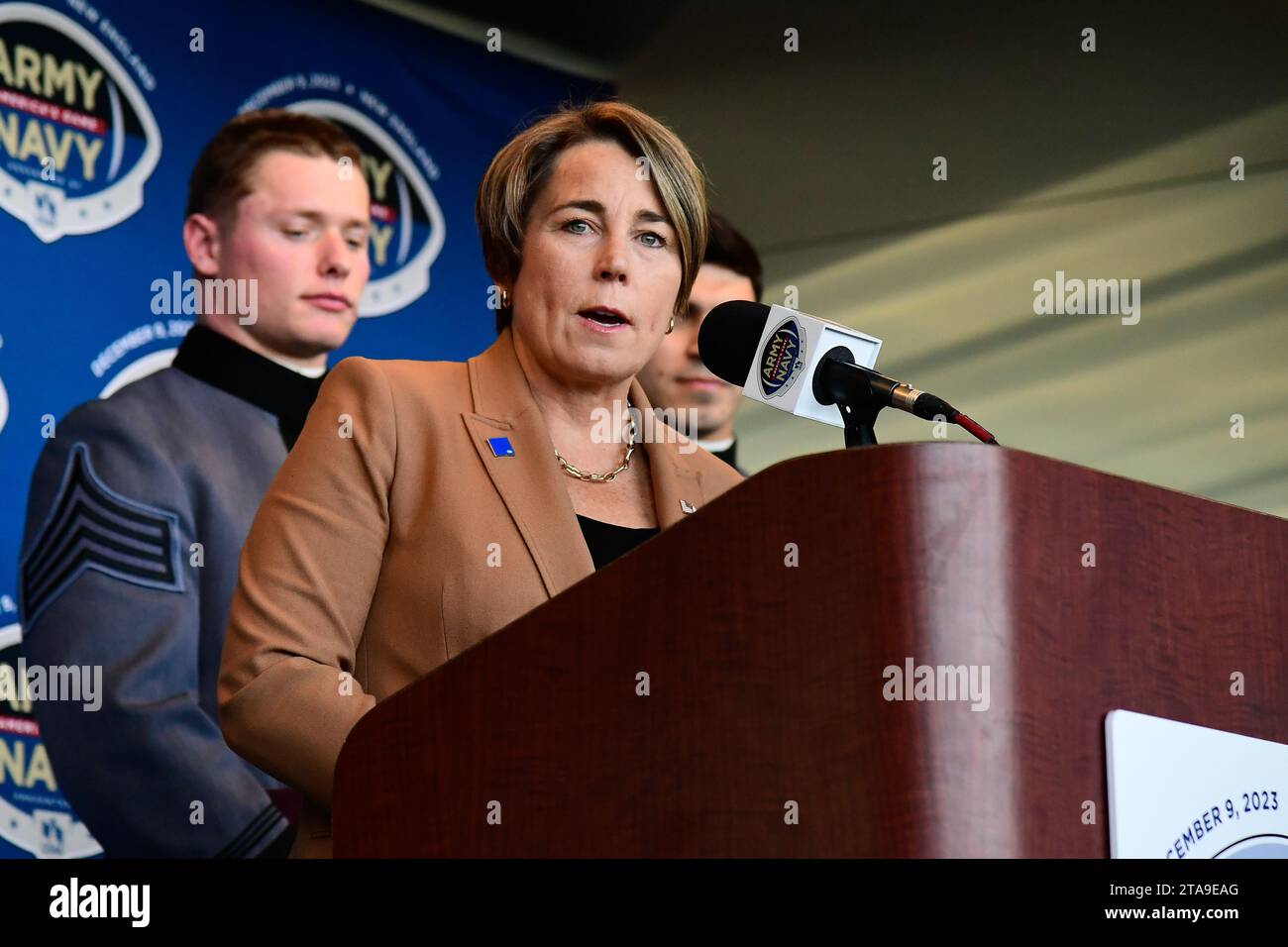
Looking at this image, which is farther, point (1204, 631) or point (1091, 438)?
point (1091, 438)

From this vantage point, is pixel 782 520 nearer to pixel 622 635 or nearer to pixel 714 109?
pixel 622 635

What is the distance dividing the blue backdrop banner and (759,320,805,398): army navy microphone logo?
210 cm

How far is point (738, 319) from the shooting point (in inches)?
68.2

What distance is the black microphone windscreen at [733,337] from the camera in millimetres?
1705

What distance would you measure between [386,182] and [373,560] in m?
2.69

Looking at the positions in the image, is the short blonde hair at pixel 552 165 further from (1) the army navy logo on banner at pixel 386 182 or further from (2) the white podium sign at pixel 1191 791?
(1) the army navy logo on banner at pixel 386 182

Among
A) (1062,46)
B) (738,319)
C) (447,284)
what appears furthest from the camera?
(1062,46)

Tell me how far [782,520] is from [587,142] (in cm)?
100

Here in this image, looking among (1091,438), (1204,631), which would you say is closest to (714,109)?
(1091,438)

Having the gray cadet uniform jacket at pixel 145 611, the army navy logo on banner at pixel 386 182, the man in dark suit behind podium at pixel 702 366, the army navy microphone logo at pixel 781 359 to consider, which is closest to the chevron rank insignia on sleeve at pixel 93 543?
the gray cadet uniform jacket at pixel 145 611

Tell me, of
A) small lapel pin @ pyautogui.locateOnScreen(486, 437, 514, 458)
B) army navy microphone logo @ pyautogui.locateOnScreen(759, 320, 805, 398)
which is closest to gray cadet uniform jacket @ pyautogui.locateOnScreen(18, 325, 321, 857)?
small lapel pin @ pyautogui.locateOnScreen(486, 437, 514, 458)
